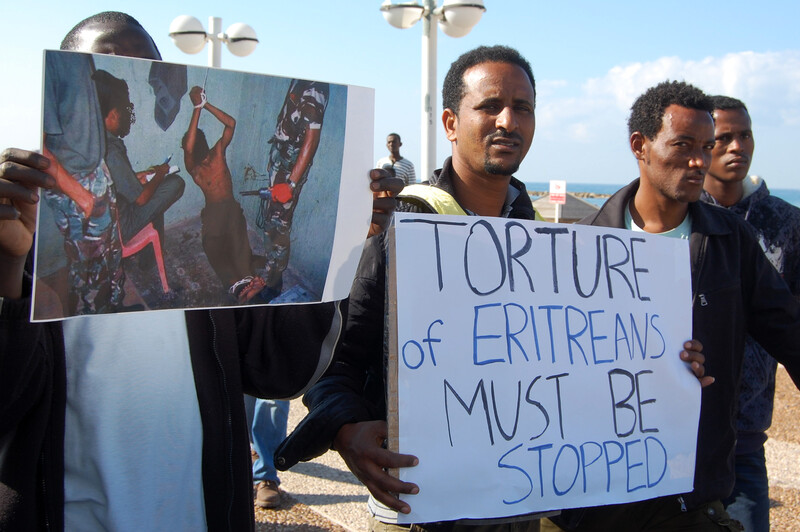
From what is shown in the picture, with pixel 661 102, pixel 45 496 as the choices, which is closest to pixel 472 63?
pixel 661 102

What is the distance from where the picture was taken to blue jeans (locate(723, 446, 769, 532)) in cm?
266

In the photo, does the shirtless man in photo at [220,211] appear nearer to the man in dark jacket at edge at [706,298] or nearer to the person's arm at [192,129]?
the person's arm at [192,129]

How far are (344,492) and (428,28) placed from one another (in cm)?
687

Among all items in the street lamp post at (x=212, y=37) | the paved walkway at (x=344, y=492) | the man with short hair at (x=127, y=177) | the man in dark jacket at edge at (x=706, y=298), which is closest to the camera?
the man with short hair at (x=127, y=177)

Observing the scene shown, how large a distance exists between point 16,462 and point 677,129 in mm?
2477

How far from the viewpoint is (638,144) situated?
2.99 m

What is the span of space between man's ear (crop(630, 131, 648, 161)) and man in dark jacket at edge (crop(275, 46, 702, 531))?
0.68 m

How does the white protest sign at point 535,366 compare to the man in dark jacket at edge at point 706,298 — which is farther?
the man in dark jacket at edge at point 706,298

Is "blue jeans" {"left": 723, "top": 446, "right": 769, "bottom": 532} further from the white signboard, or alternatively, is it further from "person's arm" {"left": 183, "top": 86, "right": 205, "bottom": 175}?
the white signboard

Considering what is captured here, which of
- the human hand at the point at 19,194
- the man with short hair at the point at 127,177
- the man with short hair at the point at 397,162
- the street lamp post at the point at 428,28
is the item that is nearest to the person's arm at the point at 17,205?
the human hand at the point at 19,194

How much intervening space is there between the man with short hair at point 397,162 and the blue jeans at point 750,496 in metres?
8.79

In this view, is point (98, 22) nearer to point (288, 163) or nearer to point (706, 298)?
point (288, 163)

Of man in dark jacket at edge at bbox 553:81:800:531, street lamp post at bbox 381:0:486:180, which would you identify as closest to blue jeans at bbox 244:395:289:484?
man in dark jacket at edge at bbox 553:81:800:531

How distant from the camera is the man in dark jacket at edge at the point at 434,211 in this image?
1.88 m
